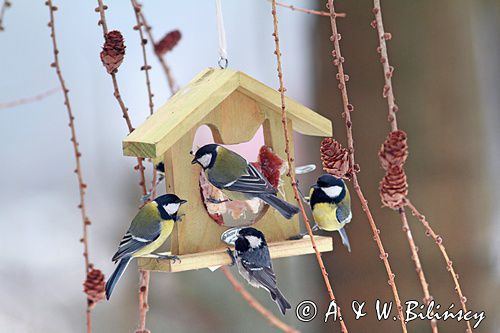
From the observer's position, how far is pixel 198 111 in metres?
1.19

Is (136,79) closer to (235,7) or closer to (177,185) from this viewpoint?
(235,7)

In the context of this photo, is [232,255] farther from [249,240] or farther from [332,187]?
[332,187]

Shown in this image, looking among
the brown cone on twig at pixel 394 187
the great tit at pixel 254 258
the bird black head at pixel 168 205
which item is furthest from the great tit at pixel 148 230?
the brown cone on twig at pixel 394 187

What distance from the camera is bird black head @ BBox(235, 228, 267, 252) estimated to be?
1.15 metres

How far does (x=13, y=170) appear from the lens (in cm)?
251

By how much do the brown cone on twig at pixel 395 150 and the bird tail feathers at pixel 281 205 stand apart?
0.25 metres

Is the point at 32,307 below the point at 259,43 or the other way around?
below

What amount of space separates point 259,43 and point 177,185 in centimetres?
147

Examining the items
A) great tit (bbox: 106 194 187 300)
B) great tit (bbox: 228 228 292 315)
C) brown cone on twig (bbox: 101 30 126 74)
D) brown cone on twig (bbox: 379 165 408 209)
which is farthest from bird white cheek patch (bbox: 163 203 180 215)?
brown cone on twig (bbox: 379 165 408 209)

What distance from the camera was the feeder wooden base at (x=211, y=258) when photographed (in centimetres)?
112

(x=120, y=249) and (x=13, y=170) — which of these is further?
(x=13, y=170)

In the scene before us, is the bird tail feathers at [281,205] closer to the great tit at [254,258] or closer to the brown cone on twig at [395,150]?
the great tit at [254,258]

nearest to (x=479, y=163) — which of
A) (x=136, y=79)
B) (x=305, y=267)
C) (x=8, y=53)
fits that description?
(x=305, y=267)

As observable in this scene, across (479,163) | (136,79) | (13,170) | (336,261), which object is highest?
(136,79)
